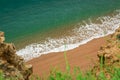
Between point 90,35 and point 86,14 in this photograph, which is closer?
point 90,35

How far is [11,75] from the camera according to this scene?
17.2 ft

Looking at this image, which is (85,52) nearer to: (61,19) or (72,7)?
(61,19)

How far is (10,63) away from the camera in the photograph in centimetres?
570

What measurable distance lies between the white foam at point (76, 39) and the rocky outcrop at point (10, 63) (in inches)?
180

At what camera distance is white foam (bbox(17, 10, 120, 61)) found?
11.1 meters

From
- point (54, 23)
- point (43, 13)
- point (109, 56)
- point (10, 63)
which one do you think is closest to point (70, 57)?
point (54, 23)

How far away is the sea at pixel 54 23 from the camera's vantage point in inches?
456

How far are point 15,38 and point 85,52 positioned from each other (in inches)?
134

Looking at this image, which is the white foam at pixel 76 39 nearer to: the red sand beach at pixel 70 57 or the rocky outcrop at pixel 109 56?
the red sand beach at pixel 70 57

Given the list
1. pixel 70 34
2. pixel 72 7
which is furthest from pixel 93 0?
pixel 70 34

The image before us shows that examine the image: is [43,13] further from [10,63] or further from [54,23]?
[10,63]

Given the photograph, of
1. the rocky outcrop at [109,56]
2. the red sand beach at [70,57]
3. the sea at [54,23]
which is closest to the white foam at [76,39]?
the sea at [54,23]

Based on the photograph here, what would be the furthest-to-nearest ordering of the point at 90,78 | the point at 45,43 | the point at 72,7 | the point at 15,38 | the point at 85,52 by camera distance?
the point at 72,7, the point at 15,38, the point at 45,43, the point at 85,52, the point at 90,78

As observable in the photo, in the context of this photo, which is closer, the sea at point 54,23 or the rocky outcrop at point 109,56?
the rocky outcrop at point 109,56
